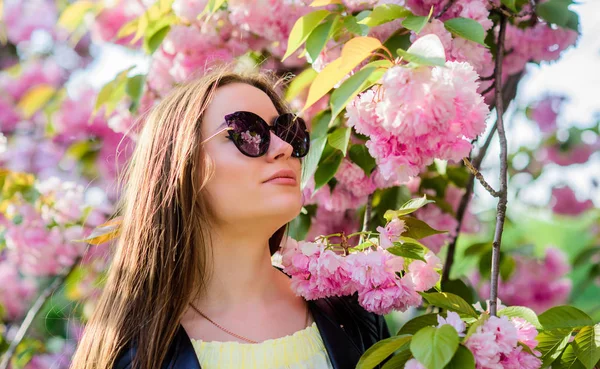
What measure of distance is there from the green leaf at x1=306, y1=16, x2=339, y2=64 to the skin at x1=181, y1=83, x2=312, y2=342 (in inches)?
9.4

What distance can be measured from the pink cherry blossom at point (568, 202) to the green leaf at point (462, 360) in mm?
2836

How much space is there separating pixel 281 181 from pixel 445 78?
504 mm

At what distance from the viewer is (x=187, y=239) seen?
1.44 meters

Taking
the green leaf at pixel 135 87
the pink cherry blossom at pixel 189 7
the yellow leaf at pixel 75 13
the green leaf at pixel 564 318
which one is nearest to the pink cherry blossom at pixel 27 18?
the yellow leaf at pixel 75 13

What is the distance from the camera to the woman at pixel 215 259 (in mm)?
1377

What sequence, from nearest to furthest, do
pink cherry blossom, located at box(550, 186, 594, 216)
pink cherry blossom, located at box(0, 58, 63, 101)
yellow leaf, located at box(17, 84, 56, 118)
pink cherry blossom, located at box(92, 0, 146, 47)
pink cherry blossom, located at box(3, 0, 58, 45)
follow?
pink cherry blossom, located at box(92, 0, 146, 47) < yellow leaf, located at box(17, 84, 56, 118) < pink cherry blossom, located at box(550, 186, 594, 216) < pink cherry blossom, located at box(0, 58, 63, 101) < pink cherry blossom, located at box(3, 0, 58, 45)

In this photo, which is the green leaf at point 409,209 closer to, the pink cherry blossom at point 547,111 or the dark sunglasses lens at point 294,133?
the dark sunglasses lens at point 294,133

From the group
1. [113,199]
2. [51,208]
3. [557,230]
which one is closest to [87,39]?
[113,199]

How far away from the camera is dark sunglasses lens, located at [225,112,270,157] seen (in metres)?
1.39

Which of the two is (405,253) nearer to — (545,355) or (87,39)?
(545,355)

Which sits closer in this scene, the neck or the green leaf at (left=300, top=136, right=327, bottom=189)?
the green leaf at (left=300, top=136, right=327, bottom=189)

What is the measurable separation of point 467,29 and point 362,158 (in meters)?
0.50

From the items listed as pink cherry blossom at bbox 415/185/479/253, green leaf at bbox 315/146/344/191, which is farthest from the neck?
pink cherry blossom at bbox 415/185/479/253

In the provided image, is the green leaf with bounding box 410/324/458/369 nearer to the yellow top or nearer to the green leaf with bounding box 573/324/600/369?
the green leaf with bounding box 573/324/600/369
